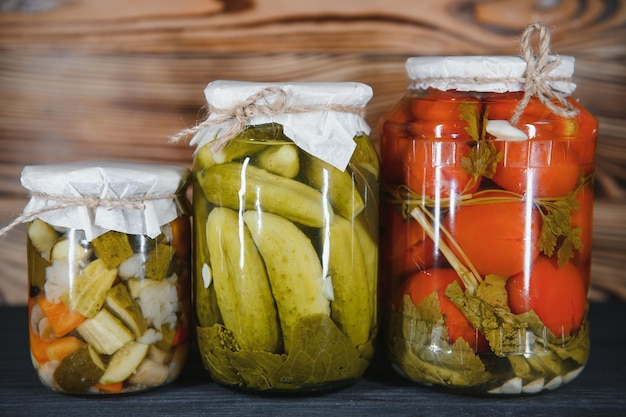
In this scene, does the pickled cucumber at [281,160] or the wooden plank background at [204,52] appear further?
the wooden plank background at [204,52]

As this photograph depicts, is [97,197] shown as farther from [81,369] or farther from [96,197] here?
[81,369]

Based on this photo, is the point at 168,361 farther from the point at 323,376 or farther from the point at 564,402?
the point at 564,402

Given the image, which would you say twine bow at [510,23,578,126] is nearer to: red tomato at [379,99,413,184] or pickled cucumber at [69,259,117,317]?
red tomato at [379,99,413,184]

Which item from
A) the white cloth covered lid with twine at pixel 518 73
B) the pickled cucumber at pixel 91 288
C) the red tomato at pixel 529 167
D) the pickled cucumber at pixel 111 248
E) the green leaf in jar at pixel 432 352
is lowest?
the green leaf in jar at pixel 432 352

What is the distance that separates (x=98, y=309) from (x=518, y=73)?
0.55 meters

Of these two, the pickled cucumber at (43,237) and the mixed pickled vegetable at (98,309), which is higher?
the pickled cucumber at (43,237)

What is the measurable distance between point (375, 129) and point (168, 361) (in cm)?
52

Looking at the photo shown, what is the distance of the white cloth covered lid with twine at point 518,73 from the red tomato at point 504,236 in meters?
0.10

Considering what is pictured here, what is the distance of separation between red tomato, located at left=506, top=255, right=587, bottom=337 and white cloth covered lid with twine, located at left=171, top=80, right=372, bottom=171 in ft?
0.80

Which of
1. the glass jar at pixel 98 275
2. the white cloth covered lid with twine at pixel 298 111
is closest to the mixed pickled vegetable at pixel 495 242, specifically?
the white cloth covered lid with twine at pixel 298 111

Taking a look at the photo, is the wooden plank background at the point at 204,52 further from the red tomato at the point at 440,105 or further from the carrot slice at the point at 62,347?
the carrot slice at the point at 62,347

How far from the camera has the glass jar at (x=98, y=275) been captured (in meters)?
0.83

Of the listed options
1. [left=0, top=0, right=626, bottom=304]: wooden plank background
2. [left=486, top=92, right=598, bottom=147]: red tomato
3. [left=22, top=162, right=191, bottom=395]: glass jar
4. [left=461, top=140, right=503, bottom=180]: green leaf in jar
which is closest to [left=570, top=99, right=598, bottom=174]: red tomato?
[left=486, top=92, right=598, bottom=147]: red tomato

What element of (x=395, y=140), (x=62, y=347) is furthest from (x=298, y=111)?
(x=62, y=347)
